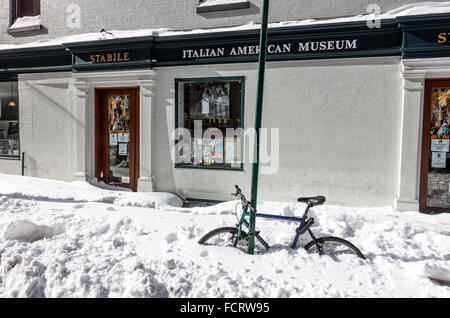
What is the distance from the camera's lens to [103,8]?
26.6 feet

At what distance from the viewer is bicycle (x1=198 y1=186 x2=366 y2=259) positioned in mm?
3779

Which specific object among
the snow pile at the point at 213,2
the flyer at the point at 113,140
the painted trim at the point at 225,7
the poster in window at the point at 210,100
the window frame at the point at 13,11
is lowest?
Answer: the flyer at the point at 113,140

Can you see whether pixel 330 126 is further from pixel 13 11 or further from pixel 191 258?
pixel 13 11

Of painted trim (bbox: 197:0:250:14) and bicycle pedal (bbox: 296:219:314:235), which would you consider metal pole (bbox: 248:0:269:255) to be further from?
painted trim (bbox: 197:0:250:14)

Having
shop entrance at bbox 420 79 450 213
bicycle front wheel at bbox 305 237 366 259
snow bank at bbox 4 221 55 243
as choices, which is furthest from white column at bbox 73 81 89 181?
shop entrance at bbox 420 79 450 213

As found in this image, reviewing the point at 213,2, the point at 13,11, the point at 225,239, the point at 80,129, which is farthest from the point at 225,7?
the point at 13,11

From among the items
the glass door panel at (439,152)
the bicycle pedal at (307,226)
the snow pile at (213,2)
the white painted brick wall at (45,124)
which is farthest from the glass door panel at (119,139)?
the glass door panel at (439,152)

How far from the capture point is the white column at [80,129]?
26.3 ft

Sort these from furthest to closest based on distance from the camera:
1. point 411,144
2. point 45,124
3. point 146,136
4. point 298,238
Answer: point 45,124 < point 146,136 < point 411,144 < point 298,238

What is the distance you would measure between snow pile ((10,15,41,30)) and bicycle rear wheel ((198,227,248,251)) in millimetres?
8522

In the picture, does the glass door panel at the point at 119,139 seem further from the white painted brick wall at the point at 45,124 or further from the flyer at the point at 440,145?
the flyer at the point at 440,145

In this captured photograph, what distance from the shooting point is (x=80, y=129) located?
8070 mm

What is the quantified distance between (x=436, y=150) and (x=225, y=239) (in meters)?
4.87
